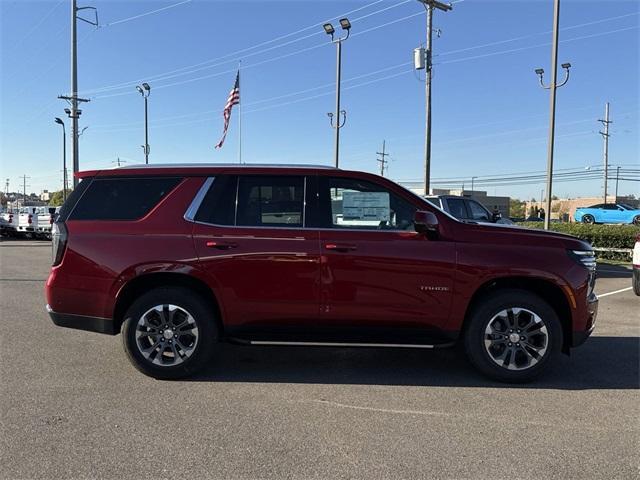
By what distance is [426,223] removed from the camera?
15.7 ft

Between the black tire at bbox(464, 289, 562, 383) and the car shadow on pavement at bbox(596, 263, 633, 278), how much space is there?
9.73 meters

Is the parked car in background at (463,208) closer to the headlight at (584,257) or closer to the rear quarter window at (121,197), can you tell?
the headlight at (584,257)

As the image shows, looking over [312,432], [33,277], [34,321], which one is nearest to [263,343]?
[312,432]

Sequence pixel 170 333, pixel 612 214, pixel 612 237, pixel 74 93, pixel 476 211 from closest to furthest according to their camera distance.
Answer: pixel 170 333
pixel 476 211
pixel 612 237
pixel 74 93
pixel 612 214

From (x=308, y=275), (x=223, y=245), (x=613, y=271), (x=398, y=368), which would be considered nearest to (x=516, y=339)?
(x=398, y=368)

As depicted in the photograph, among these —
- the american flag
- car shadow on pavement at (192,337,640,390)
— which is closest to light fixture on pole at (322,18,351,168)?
the american flag

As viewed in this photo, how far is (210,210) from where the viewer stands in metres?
5.06

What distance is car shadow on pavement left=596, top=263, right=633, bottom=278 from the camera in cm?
1361

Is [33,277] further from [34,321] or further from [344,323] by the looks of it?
[344,323]

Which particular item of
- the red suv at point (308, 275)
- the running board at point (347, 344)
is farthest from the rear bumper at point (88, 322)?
the running board at point (347, 344)

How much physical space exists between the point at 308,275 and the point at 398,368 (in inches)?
57.0

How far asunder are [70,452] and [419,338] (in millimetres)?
2929

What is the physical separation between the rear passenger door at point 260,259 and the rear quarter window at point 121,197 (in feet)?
1.50

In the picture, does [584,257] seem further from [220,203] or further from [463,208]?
[463,208]
